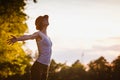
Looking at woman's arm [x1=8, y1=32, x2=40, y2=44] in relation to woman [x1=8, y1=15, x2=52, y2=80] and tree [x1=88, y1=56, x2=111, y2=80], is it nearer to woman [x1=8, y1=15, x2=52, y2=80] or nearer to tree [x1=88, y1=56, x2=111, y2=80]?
woman [x1=8, y1=15, x2=52, y2=80]

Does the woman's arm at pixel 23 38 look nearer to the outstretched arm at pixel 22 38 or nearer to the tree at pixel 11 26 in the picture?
the outstretched arm at pixel 22 38

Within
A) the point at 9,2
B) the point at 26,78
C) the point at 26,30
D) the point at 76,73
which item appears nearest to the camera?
the point at 9,2

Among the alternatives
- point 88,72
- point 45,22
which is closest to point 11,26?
A: point 45,22

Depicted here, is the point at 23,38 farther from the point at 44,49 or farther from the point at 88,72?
the point at 88,72

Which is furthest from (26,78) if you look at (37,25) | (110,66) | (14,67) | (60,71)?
(37,25)

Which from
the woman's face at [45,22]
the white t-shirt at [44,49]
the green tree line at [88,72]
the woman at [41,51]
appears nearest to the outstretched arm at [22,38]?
the woman at [41,51]

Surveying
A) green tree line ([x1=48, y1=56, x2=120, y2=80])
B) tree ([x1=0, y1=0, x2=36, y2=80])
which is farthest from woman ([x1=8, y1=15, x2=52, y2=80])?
green tree line ([x1=48, y1=56, x2=120, y2=80])

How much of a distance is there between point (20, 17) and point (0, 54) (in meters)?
3.65

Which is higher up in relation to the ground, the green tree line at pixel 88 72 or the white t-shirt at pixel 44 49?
the green tree line at pixel 88 72

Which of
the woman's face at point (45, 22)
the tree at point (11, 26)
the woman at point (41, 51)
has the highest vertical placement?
the tree at point (11, 26)

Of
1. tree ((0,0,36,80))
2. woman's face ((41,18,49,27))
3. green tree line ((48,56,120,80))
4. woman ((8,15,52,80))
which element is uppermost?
green tree line ((48,56,120,80))

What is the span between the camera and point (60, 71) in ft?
266

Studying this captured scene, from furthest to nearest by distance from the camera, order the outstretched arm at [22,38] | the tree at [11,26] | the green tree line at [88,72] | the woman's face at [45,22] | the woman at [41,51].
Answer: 1. the green tree line at [88,72]
2. the tree at [11,26]
3. the woman's face at [45,22]
4. the woman at [41,51]
5. the outstretched arm at [22,38]

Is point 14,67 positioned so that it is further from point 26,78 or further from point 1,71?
point 26,78
